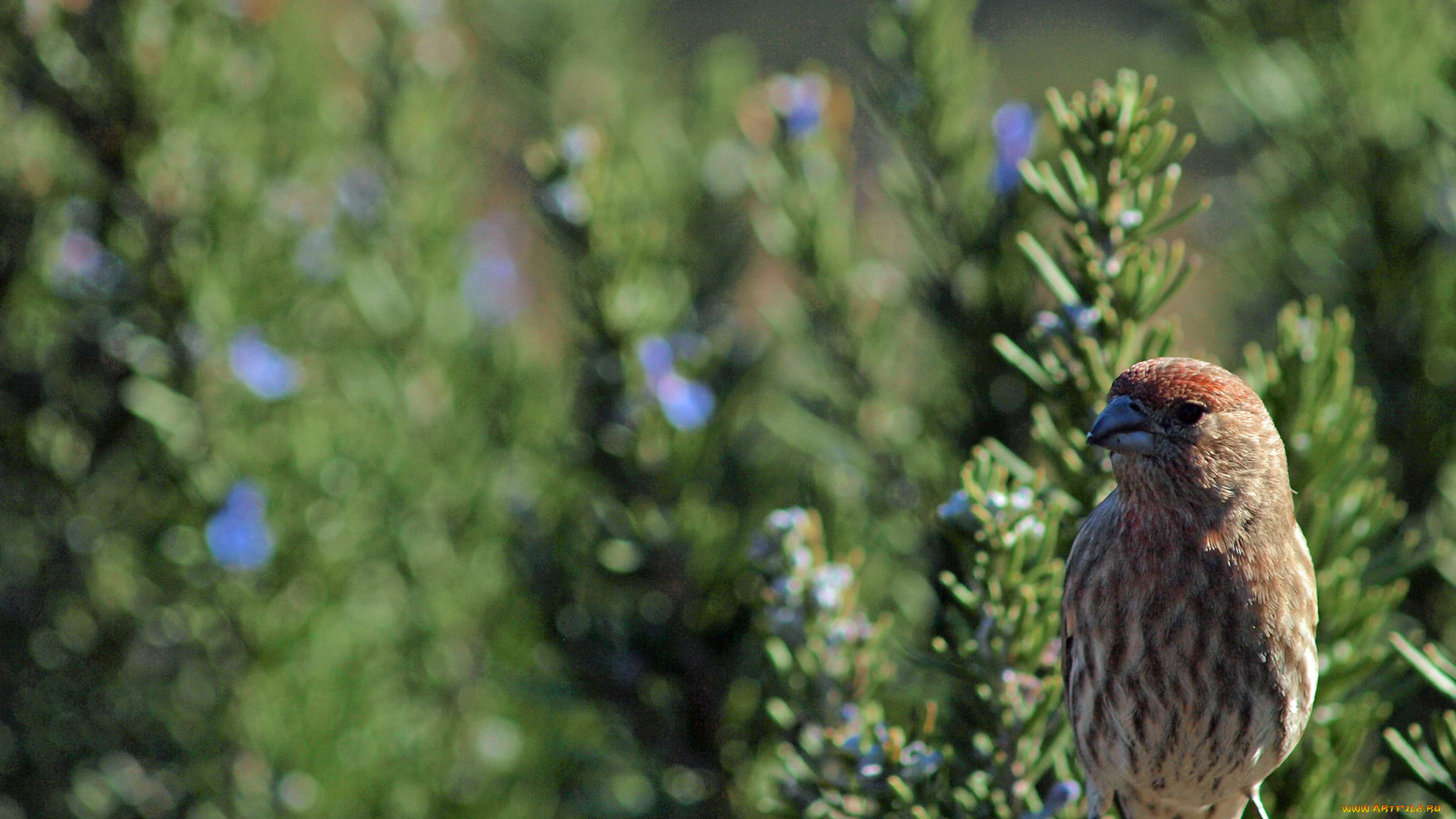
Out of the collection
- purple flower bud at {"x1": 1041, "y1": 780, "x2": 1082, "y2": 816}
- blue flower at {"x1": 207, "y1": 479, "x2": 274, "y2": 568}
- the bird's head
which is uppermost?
the bird's head

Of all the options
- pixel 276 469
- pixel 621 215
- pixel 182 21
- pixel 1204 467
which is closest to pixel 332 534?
pixel 276 469

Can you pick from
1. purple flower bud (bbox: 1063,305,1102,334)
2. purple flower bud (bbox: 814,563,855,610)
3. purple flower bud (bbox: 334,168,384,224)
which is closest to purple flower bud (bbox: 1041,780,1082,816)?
purple flower bud (bbox: 814,563,855,610)

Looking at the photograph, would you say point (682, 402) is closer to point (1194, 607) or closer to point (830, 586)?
point (830, 586)

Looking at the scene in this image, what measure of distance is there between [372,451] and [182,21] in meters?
0.70

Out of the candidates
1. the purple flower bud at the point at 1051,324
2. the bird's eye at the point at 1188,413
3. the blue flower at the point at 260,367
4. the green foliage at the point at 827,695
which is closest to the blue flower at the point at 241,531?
the blue flower at the point at 260,367

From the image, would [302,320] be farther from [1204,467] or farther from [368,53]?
[1204,467]

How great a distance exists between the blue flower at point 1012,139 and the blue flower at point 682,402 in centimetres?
47

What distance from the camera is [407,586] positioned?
189 centimetres

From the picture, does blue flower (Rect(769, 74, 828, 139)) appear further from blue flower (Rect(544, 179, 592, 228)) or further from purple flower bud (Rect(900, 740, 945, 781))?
purple flower bud (Rect(900, 740, 945, 781))

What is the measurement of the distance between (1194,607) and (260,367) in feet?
4.49

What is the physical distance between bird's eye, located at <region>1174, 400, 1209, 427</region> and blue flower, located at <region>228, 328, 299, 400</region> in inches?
51.6

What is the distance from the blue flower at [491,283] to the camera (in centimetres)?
219

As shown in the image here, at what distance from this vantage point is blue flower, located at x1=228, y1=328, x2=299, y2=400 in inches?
69.2

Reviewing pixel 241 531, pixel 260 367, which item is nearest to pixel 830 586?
pixel 241 531
